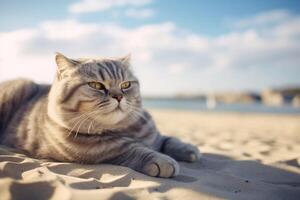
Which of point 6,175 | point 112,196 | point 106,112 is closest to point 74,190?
point 112,196

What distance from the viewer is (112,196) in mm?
1694

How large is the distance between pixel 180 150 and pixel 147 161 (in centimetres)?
66

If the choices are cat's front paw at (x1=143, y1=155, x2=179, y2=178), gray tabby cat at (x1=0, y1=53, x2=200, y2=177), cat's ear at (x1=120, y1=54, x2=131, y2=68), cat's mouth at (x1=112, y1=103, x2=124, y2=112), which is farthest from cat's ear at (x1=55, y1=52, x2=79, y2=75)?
cat's front paw at (x1=143, y1=155, x2=179, y2=178)

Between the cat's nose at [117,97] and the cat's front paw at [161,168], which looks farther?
the cat's nose at [117,97]

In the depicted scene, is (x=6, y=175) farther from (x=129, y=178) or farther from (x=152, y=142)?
(x=152, y=142)

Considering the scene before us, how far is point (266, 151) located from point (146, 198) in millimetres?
2149

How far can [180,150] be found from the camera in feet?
9.32

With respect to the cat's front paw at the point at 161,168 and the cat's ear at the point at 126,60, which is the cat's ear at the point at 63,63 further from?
the cat's front paw at the point at 161,168

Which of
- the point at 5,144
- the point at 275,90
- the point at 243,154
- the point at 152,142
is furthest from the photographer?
the point at 275,90

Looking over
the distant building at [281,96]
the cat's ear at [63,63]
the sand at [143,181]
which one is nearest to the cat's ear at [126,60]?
the cat's ear at [63,63]

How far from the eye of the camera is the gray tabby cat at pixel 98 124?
92.4 inches

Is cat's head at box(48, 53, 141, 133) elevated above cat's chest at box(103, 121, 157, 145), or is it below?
above

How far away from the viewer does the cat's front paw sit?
217 centimetres

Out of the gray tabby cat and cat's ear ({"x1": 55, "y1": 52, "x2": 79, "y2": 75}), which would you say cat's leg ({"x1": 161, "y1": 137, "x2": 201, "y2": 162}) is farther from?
cat's ear ({"x1": 55, "y1": 52, "x2": 79, "y2": 75})
